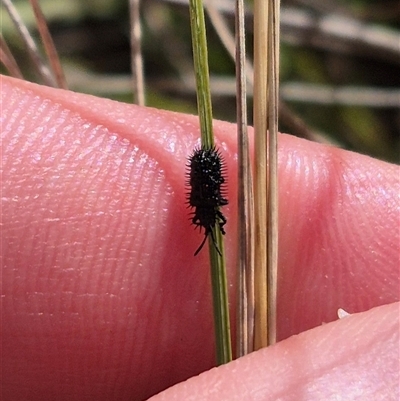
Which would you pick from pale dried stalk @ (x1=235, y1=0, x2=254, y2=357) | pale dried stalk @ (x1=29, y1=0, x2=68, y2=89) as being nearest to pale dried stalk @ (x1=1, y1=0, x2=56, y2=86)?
pale dried stalk @ (x1=29, y1=0, x2=68, y2=89)

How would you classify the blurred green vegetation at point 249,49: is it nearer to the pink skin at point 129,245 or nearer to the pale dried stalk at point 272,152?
the pink skin at point 129,245

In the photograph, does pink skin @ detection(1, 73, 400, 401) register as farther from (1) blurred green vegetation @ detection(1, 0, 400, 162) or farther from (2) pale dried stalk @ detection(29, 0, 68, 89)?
(1) blurred green vegetation @ detection(1, 0, 400, 162)

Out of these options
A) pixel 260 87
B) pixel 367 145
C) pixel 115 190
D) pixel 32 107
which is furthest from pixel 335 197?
pixel 367 145

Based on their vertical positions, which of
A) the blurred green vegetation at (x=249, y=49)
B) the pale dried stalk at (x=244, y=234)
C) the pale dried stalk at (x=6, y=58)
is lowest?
the pale dried stalk at (x=244, y=234)

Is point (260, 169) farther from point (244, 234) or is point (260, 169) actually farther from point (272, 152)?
point (244, 234)

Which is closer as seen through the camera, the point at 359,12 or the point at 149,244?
the point at 149,244

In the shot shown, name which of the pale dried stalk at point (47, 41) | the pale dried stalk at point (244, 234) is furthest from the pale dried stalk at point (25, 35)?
the pale dried stalk at point (244, 234)

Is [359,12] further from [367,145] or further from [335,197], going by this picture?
[335,197]
